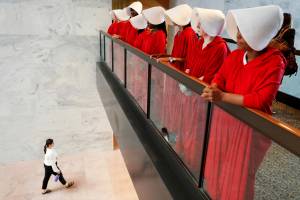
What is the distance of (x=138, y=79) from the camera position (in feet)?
12.5

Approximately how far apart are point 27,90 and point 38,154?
1979mm

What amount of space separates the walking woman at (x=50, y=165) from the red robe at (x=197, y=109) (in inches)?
178

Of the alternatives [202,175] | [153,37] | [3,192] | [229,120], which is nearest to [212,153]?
[202,175]

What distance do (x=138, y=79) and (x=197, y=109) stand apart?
5.88 feet

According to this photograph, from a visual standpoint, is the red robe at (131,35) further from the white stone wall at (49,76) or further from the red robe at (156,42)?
the white stone wall at (49,76)

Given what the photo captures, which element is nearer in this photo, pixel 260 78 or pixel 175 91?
pixel 260 78

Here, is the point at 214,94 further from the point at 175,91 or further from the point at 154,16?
the point at 154,16

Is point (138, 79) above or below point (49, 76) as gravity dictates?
above

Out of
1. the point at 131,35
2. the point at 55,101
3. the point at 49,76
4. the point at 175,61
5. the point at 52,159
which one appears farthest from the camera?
the point at 55,101

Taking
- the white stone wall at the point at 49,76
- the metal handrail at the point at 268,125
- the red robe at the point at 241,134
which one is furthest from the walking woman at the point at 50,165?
the metal handrail at the point at 268,125

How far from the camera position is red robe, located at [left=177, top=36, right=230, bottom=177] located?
2.12 m

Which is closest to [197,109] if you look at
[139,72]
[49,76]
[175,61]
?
[175,61]

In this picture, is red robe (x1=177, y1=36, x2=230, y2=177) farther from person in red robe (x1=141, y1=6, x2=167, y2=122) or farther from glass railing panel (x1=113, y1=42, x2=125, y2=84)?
glass railing panel (x1=113, y1=42, x2=125, y2=84)

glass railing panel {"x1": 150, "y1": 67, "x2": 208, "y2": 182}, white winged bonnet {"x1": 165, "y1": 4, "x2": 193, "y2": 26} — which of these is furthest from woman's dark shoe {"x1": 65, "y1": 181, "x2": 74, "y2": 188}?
white winged bonnet {"x1": 165, "y1": 4, "x2": 193, "y2": 26}
